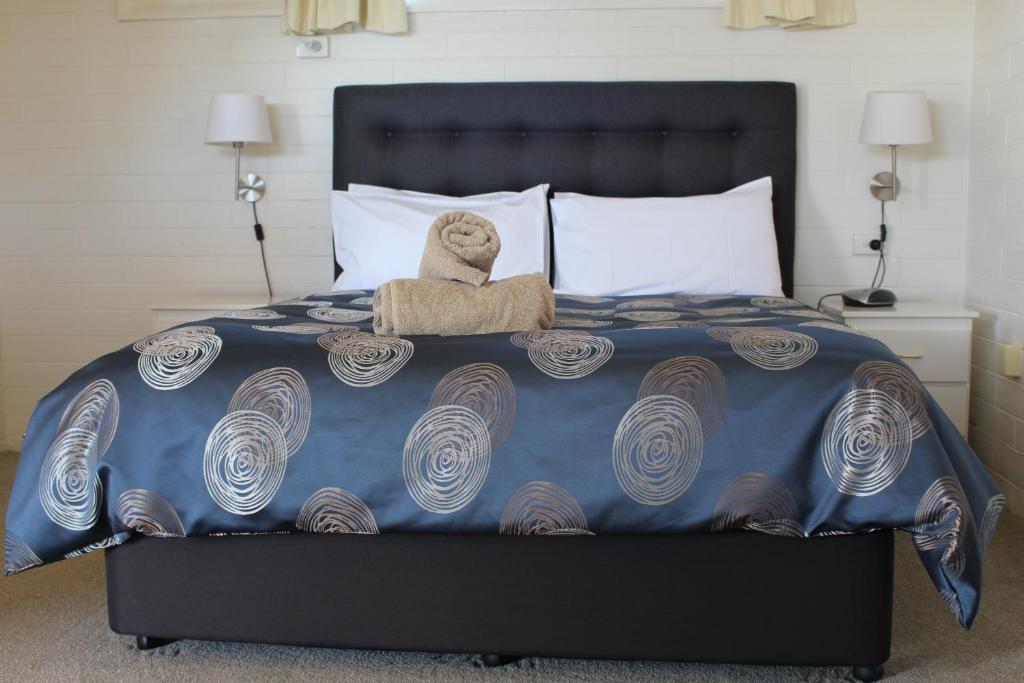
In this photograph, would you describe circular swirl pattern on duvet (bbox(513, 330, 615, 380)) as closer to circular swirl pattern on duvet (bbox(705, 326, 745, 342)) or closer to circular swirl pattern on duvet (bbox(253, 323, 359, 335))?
circular swirl pattern on duvet (bbox(705, 326, 745, 342))

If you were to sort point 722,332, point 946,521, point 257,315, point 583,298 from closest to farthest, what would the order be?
1. point 946,521
2. point 722,332
3. point 257,315
4. point 583,298

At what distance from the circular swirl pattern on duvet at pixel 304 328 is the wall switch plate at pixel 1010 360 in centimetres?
208

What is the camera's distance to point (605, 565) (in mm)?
1913

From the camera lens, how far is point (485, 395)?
1886mm

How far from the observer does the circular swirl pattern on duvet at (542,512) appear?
185cm

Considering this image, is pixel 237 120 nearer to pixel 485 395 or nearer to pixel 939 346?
pixel 485 395

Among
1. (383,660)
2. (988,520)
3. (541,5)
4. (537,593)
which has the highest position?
(541,5)

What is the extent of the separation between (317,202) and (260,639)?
2.24 m

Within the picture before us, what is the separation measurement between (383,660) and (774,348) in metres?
0.96

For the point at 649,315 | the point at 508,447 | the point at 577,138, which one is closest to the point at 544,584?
the point at 508,447

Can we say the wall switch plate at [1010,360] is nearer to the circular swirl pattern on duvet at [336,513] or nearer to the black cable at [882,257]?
the black cable at [882,257]

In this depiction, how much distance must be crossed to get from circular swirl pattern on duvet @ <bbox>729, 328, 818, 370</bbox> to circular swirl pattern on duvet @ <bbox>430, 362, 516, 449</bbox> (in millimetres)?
420

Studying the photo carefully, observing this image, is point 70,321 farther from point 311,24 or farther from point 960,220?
point 960,220

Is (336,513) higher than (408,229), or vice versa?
(408,229)
